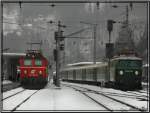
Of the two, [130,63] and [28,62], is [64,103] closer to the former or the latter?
[130,63]

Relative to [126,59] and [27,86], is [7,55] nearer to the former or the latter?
[27,86]

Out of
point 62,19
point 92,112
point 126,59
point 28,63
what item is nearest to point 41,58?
point 28,63

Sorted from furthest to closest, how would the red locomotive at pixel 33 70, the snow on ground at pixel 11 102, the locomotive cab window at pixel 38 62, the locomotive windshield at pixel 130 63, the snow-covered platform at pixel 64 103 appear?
1. the locomotive cab window at pixel 38 62
2. the red locomotive at pixel 33 70
3. the locomotive windshield at pixel 130 63
4. the snow on ground at pixel 11 102
5. the snow-covered platform at pixel 64 103

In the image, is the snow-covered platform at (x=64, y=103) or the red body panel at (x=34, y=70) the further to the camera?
the red body panel at (x=34, y=70)

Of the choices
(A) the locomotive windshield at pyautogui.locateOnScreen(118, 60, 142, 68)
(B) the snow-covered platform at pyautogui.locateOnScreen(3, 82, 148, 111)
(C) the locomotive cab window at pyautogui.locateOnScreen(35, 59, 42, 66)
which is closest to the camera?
(B) the snow-covered platform at pyautogui.locateOnScreen(3, 82, 148, 111)

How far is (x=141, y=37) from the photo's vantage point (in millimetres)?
107812

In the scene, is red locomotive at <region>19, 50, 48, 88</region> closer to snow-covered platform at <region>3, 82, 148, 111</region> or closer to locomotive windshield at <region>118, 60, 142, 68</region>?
locomotive windshield at <region>118, 60, 142, 68</region>

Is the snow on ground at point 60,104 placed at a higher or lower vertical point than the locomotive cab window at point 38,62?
lower

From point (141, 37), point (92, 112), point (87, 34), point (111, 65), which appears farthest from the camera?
point (141, 37)

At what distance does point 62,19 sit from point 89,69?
52.9 feet

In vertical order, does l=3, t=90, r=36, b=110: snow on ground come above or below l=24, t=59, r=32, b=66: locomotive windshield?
below

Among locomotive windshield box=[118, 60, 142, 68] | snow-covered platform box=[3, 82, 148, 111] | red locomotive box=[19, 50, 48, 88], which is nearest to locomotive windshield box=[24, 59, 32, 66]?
red locomotive box=[19, 50, 48, 88]

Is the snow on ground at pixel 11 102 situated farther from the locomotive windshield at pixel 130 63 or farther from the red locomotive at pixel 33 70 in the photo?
the locomotive windshield at pixel 130 63

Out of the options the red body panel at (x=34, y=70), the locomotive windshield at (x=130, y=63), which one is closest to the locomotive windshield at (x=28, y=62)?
the red body panel at (x=34, y=70)
